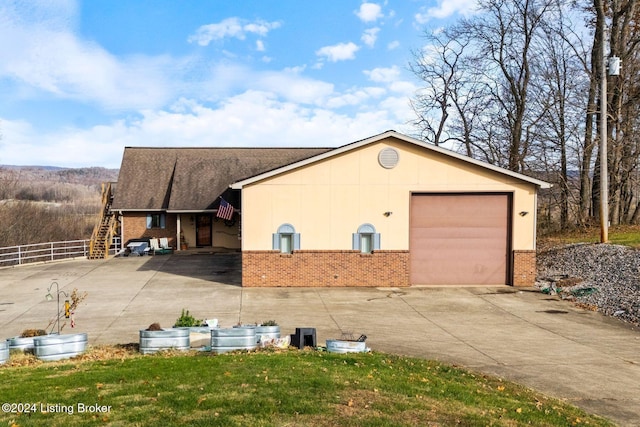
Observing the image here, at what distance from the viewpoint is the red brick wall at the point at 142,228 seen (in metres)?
33.4

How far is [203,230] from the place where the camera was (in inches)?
1324

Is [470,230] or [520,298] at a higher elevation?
[470,230]

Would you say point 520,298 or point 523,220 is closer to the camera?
point 520,298

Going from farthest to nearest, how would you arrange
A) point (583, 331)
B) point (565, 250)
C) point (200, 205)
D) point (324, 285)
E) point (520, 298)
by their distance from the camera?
point (200, 205) < point (565, 250) < point (324, 285) < point (520, 298) < point (583, 331)

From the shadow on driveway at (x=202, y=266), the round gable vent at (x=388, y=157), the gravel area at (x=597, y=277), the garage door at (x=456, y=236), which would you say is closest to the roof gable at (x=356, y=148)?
the round gable vent at (x=388, y=157)

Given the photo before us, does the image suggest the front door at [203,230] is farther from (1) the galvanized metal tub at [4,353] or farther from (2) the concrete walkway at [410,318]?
(1) the galvanized metal tub at [4,353]

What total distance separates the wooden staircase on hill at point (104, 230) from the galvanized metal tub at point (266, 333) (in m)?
21.2

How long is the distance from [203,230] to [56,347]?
22673 millimetres

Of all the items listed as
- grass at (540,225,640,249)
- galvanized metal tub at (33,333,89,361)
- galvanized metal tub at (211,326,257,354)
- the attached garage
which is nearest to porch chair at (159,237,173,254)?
the attached garage

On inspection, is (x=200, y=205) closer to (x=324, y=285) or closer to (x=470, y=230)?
(x=324, y=285)

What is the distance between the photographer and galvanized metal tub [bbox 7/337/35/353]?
38.0 ft

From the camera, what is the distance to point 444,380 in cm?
949

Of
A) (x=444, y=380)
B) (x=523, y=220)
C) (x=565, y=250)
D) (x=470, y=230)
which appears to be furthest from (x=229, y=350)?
(x=565, y=250)

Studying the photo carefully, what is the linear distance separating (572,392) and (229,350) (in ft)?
23.4
